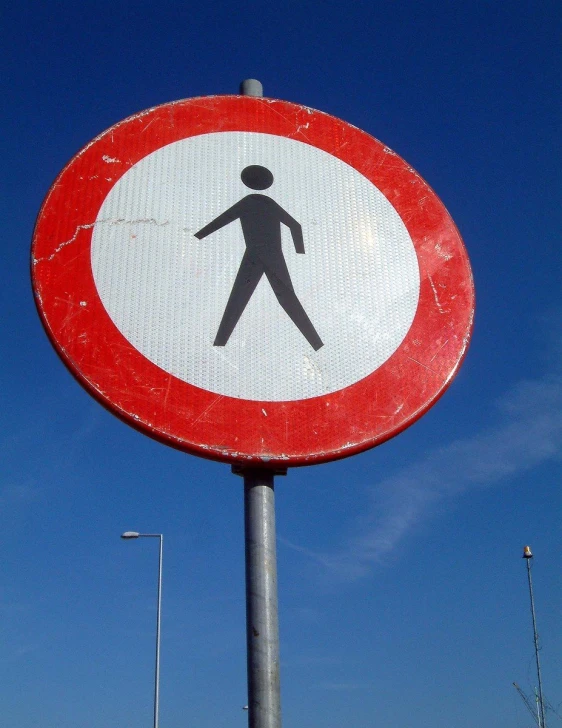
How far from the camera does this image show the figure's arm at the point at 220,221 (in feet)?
7.41

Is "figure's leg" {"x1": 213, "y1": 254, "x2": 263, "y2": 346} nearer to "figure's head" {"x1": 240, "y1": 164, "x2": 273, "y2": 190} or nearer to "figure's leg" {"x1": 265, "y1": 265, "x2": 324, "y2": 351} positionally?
"figure's leg" {"x1": 265, "y1": 265, "x2": 324, "y2": 351}

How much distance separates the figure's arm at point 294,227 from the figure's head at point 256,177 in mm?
104

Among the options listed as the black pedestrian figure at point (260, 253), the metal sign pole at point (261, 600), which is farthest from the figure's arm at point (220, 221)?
the metal sign pole at point (261, 600)

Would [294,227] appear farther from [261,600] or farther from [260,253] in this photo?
[261,600]

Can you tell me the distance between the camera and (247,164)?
2.46 m

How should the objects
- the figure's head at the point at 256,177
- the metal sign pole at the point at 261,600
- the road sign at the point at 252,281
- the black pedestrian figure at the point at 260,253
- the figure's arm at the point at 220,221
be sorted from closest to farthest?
the metal sign pole at the point at 261,600, the road sign at the point at 252,281, the black pedestrian figure at the point at 260,253, the figure's arm at the point at 220,221, the figure's head at the point at 256,177

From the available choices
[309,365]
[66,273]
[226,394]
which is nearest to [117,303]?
[66,273]

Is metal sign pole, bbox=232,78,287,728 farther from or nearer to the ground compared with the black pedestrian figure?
nearer to the ground

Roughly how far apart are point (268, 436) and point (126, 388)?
346mm

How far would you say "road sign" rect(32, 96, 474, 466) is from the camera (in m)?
2.04

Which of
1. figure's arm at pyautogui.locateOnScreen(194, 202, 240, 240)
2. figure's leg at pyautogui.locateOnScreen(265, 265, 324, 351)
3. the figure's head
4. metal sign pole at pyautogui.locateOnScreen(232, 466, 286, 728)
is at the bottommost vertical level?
metal sign pole at pyautogui.locateOnScreen(232, 466, 286, 728)

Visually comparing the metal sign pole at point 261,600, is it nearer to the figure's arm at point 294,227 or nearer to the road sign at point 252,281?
the road sign at point 252,281

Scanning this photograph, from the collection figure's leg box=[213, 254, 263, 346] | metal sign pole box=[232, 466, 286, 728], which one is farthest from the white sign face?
metal sign pole box=[232, 466, 286, 728]

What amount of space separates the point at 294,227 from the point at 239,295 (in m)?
0.31
